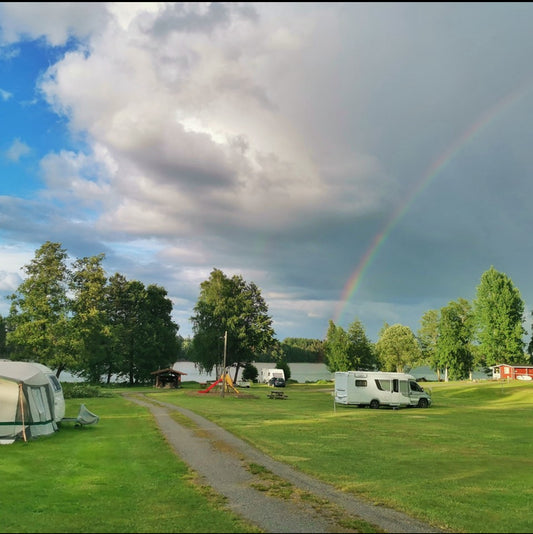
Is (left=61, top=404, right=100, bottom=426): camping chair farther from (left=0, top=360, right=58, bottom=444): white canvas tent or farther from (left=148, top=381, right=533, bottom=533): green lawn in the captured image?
(left=148, top=381, right=533, bottom=533): green lawn

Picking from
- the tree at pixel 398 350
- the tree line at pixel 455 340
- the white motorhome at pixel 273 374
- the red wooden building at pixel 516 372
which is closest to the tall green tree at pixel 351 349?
the tree line at pixel 455 340

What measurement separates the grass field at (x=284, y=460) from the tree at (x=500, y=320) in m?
58.7

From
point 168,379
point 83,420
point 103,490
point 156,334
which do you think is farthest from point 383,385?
point 156,334

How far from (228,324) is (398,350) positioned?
153ft

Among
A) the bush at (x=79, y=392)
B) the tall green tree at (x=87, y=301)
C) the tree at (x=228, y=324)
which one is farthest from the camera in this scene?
the tree at (x=228, y=324)

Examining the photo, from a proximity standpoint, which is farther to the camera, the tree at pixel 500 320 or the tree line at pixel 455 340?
the tree at pixel 500 320

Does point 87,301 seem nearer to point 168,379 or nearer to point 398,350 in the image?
point 168,379

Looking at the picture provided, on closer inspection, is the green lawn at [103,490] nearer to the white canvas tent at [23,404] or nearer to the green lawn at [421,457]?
the white canvas tent at [23,404]

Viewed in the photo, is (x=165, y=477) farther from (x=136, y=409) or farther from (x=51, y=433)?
(x=136, y=409)

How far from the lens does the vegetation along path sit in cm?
880

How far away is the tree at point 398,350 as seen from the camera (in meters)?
104

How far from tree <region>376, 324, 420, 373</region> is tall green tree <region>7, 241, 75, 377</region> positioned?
7102cm

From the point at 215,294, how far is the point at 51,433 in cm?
5551

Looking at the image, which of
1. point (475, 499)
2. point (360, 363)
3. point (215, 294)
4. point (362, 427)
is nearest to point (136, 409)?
point (362, 427)
